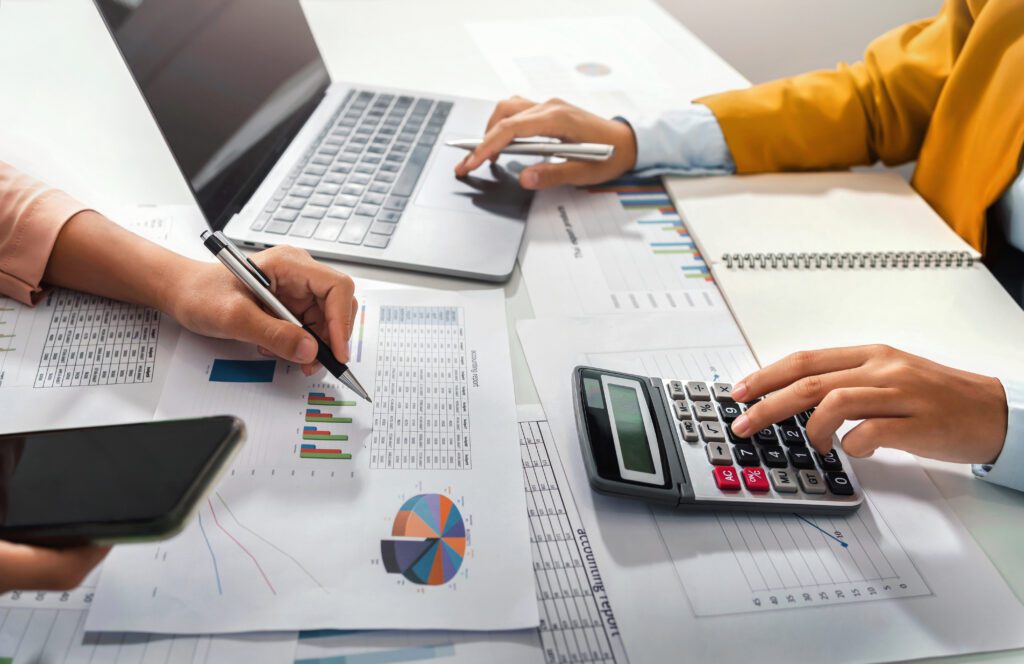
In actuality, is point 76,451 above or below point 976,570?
above

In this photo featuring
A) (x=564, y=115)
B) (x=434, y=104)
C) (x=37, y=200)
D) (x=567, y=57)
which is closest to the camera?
(x=37, y=200)

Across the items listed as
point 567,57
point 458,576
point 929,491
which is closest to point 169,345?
point 458,576

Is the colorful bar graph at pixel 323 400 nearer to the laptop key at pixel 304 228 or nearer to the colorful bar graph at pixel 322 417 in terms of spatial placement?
the colorful bar graph at pixel 322 417

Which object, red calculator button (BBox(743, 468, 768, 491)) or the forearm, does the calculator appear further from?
the forearm

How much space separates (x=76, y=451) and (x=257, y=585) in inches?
5.1

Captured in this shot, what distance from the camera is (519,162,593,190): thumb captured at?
Result: 767 mm

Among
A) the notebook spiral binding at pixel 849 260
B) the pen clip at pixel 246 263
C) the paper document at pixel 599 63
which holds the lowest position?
the paper document at pixel 599 63

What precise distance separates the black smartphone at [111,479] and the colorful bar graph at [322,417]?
0.45 feet

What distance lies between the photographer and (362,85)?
94 cm

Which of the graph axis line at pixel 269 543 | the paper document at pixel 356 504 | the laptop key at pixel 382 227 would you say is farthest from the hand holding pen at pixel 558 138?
the graph axis line at pixel 269 543

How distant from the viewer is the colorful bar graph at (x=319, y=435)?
52cm

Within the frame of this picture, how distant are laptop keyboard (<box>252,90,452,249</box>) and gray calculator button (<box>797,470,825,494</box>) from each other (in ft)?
1.39

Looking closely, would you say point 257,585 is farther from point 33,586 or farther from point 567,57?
point 567,57

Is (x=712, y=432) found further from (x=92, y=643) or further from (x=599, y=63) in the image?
(x=599, y=63)
